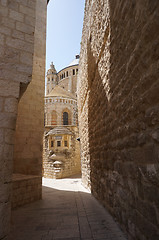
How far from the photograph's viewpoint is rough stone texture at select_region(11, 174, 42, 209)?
4.53 metres

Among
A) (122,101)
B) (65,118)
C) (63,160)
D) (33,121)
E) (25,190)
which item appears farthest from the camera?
(65,118)

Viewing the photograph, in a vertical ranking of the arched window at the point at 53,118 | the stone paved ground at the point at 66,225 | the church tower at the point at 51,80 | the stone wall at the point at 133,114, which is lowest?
the stone paved ground at the point at 66,225

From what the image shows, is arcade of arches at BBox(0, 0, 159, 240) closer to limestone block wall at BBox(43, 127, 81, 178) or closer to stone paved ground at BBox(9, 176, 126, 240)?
stone paved ground at BBox(9, 176, 126, 240)

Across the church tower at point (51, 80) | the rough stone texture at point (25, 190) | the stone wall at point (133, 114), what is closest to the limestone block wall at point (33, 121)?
the rough stone texture at point (25, 190)

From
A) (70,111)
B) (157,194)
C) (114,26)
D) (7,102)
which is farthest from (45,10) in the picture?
(70,111)

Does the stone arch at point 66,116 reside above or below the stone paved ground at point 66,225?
above

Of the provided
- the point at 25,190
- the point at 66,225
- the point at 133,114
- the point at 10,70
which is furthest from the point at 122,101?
the point at 25,190

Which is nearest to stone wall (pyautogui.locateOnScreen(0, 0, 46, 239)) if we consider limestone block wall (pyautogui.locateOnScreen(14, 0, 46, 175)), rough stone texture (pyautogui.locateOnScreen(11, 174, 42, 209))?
rough stone texture (pyautogui.locateOnScreen(11, 174, 42, 209))

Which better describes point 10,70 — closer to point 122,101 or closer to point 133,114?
point 122,101

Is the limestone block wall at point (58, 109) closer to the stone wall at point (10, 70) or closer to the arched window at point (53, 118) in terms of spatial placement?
the arched window at point (53, 118)

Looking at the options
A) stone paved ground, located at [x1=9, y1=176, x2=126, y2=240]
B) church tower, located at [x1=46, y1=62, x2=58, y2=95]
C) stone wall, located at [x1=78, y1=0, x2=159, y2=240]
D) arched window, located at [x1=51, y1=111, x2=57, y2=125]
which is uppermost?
church tower, located at [x1=46, y1=62, x2=58, y2=95]

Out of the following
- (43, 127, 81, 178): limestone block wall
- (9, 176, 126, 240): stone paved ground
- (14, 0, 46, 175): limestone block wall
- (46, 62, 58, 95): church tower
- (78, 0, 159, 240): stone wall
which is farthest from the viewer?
(46, 62, 58, 95): church tower

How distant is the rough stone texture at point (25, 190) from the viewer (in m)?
4.53

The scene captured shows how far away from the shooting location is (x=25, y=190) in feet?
16.1
